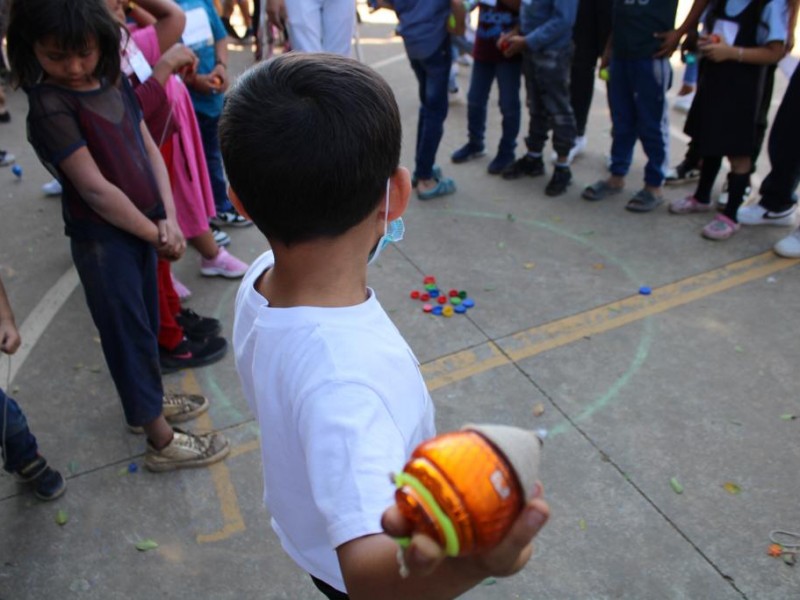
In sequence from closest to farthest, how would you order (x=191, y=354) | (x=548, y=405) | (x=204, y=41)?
(x=548, y=405) < (x=191, y=354) < (x=204, y=41)

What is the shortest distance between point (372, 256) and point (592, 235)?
12.5 feet

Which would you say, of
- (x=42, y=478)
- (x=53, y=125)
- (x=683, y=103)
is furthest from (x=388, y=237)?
A: (x=683, y=103)

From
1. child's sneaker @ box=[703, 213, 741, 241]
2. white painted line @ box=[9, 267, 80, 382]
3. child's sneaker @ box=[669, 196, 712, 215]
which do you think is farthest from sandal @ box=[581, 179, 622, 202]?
white painted line @ box=[9, 267, 80, 382]

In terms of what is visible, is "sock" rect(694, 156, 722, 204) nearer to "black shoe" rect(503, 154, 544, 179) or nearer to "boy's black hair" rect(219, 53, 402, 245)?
"black shoe" rect(503, 154, 544, 179)

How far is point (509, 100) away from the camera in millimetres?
5664

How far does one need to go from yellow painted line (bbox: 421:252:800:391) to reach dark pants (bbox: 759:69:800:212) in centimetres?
47

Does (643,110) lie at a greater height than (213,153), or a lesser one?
greater

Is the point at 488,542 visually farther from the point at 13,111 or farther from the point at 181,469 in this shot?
the point at 13,111

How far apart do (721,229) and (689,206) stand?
1.34 ft

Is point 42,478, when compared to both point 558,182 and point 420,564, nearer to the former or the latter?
point 420,564

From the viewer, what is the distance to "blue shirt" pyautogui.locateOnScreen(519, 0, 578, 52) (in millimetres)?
4852

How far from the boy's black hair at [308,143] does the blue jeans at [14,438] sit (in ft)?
6.77

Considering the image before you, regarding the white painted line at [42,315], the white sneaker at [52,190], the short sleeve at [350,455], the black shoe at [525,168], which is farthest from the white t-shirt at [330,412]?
the white sneaker at [52,190]

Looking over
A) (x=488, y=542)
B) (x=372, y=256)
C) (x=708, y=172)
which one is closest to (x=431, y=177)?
(x=708, y=172)
